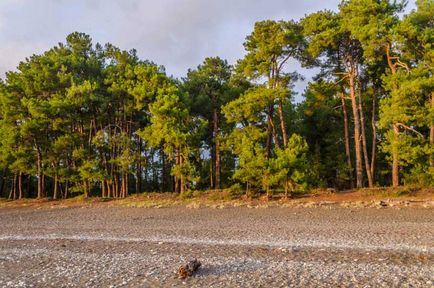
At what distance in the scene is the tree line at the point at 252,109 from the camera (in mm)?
23484

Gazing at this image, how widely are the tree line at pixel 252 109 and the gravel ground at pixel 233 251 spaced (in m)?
7.66

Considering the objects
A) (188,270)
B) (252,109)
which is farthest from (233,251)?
(252,109)

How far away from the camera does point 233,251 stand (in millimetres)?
9602

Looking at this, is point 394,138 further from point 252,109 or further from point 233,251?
point 233,251

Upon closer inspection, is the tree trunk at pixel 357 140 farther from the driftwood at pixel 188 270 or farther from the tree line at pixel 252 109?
the driftwood at pixel 188 270

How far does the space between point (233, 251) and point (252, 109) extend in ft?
57.2

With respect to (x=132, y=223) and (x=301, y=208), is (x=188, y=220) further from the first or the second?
(x=301, y=208)

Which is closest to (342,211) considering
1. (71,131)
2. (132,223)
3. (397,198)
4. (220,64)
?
(397,198)

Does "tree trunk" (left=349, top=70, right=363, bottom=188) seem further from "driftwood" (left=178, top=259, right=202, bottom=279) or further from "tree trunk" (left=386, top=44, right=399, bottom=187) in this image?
"driftwood" (left=178, top=259, right=202, bottom=279)

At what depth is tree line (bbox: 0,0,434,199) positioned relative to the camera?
2348 centimetres

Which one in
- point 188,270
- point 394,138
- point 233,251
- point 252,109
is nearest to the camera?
point 188,270

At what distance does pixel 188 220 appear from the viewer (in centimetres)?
1722

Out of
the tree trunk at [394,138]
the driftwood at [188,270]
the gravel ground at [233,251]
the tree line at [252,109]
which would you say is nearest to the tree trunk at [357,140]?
the tree line at [252,109]

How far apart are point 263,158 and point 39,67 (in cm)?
2032
